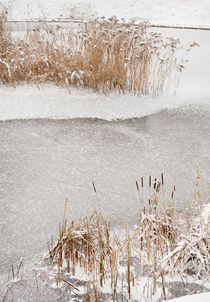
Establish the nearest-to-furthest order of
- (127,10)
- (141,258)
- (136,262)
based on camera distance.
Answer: (141,258) < (136,262) < (127,10)

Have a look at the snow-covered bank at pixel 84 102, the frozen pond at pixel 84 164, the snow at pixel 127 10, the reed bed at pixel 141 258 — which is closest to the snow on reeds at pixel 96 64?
the snow-covered bank at pixel 84 102

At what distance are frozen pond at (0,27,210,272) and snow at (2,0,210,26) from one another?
3.61 meters

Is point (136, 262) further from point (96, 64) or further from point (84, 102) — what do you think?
point (96, 64)

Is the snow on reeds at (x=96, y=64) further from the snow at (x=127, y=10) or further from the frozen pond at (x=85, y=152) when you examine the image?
the snow at (x=127, y=10)

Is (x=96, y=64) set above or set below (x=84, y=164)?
above

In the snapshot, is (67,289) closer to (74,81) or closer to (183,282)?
(183,282)

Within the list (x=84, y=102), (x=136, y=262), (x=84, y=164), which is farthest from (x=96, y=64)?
(x=136, y=262)

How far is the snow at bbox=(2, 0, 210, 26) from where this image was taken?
23.9 ft

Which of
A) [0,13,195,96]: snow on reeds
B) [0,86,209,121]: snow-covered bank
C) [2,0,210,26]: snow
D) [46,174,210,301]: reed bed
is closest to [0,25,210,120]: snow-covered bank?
[0,86,209,121]: snow-covered bank

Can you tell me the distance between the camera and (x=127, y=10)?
7.91 m

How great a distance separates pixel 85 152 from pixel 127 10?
5982 mm

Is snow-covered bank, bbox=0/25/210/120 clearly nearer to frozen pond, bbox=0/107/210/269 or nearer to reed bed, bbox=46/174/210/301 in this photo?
frozen pond, bbox=0/107/210/269

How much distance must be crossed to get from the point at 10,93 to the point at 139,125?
1.41 m

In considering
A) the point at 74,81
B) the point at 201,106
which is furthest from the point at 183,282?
the point at 74,81
